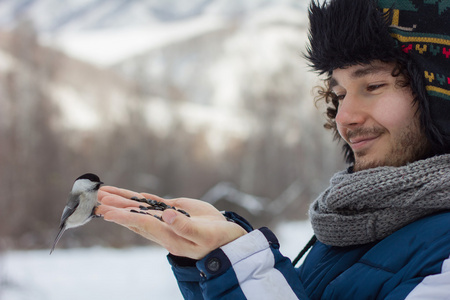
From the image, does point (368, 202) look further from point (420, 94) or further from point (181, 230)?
point (181, 230)

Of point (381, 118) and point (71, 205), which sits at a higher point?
point (381, 118)

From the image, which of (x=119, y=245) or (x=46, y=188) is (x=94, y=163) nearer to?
(x=46, y=188)

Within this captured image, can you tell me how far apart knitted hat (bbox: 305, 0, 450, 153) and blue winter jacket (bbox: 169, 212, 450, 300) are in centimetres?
16

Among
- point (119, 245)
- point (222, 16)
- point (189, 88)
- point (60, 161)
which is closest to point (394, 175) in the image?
point (119, 245)

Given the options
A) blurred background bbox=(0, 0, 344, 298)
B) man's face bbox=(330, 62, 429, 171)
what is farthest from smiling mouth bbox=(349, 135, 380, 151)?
blurred background bbox=(0, 0, 344, 298)

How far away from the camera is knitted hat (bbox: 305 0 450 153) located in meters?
0.66

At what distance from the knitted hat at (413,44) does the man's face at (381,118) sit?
0.02 meters

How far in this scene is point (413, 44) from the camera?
2.21 feet

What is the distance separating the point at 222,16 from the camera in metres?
4.95

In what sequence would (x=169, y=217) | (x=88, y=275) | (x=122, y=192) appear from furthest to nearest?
(x=88, y=275), (x=122, y=192), (x=169, y=217)

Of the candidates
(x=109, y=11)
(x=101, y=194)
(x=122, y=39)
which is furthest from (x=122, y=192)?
(x=109, y=11)

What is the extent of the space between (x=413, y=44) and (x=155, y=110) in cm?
410

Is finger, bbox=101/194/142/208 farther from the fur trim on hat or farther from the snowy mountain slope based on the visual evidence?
the snowy mountain slope

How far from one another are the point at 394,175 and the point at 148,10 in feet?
15.3
